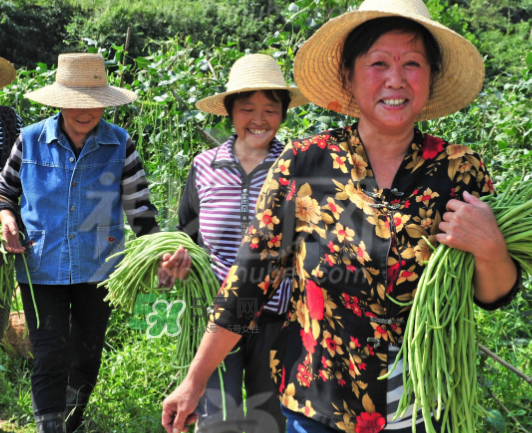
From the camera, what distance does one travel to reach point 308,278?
5.15 feet

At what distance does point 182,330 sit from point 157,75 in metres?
2.73

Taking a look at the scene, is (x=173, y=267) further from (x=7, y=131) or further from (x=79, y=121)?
(x=7, y=131)

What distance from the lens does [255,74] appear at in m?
2.62

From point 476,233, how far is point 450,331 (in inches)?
10.0

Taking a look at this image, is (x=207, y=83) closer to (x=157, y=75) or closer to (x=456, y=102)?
(x=157, y=75)

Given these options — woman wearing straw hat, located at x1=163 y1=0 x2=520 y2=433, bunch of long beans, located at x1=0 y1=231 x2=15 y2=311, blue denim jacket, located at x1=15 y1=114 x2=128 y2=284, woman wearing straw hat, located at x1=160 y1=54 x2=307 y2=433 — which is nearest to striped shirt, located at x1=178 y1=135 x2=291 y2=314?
woman wearing straw hat, located at x1=160 y1=54 x2=307 y2=433

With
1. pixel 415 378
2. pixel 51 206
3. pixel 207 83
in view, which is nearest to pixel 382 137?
pixel 415 378

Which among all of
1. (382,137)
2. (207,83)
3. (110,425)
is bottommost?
(110,425)

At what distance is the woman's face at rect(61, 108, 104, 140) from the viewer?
9.03 feet

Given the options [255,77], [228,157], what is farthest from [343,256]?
[255,77]

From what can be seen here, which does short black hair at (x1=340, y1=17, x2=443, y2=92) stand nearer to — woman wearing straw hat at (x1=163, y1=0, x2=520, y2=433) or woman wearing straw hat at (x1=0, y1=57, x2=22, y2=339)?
woman wearing straw hat at (x1=163, y1=0, x2=520, y2=433)

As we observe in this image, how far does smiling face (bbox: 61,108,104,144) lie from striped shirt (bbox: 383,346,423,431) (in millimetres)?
1865

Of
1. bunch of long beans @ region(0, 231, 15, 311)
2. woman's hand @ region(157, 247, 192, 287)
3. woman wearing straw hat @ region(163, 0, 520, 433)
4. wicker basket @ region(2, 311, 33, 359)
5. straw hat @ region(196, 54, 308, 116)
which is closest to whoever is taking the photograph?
woman wearing straw hat @ region(163, 0, 520, 433)

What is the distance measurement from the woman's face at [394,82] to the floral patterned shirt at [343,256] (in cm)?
8
